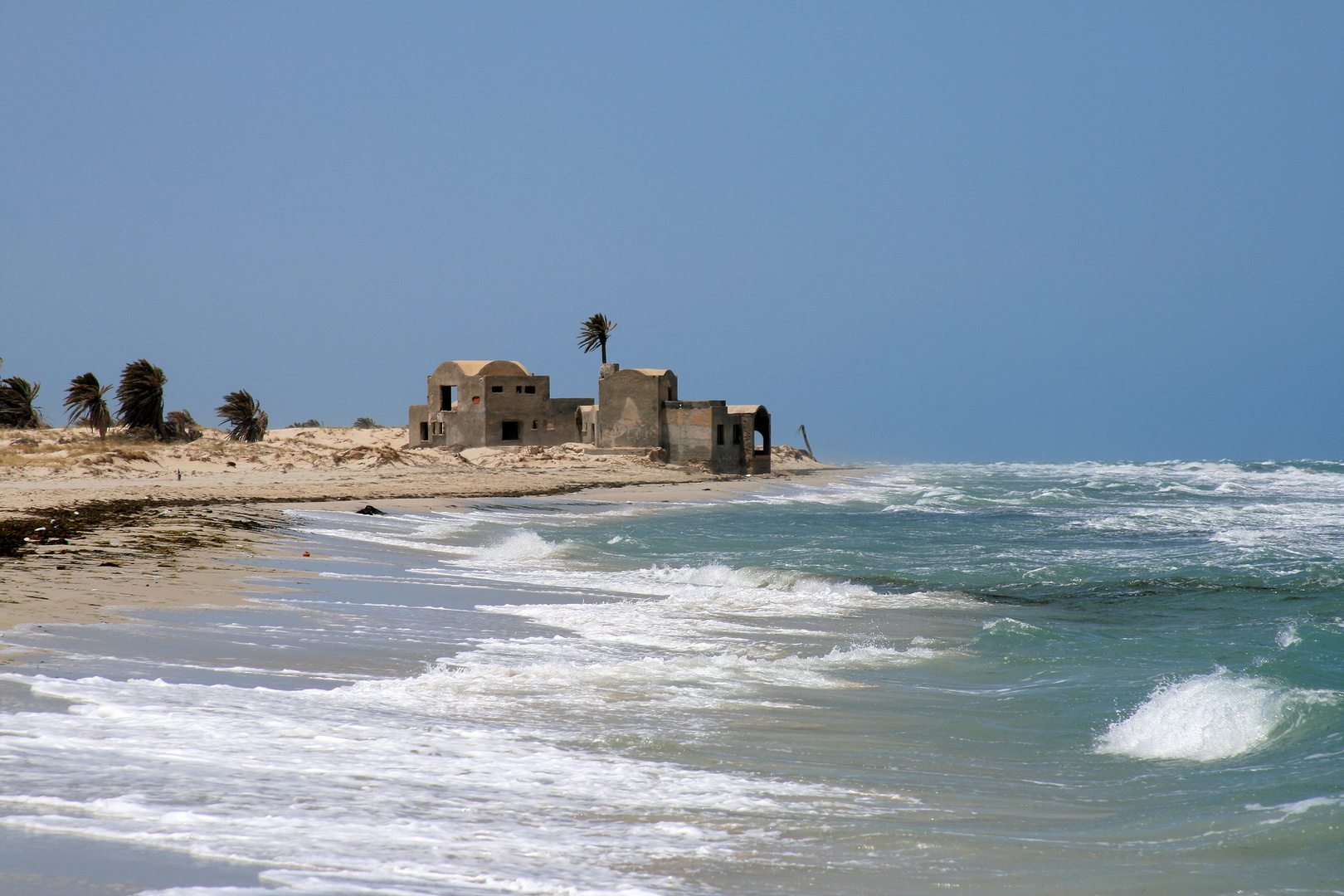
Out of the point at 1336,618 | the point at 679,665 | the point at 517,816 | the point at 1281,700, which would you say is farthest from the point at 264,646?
the point at 1336,618

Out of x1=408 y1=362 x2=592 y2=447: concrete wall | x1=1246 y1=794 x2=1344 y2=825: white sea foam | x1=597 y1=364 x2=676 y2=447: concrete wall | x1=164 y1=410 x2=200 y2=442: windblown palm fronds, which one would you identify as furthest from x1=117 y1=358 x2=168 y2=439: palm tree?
x1=1246 y1=794 x2=1344 y2=825: white sea foam

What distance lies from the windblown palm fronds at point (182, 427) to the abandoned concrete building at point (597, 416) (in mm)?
10800

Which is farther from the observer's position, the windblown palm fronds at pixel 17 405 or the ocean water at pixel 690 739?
the windblown palm fronds at pixel 17 405

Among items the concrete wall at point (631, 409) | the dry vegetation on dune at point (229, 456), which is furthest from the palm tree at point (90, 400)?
the concrete wall at point (631, 409)

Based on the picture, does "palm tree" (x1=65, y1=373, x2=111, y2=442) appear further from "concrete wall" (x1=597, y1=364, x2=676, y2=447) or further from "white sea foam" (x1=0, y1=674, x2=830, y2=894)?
"white sea foam" (x1=0, y1=674, x2=830, y2=894)

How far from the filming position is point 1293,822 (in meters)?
5.07

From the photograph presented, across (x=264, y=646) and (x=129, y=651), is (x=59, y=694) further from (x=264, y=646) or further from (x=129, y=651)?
(x=264, y=646)

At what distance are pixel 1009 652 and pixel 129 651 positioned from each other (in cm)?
735

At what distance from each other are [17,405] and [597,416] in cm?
2738

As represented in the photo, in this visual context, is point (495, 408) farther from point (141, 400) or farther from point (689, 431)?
point (141, 400)

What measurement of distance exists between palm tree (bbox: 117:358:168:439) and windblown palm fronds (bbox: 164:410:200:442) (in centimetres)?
95

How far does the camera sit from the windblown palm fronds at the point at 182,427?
4371cm

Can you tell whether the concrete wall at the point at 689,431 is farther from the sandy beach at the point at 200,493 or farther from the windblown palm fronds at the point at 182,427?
the windblown palm fronds at the point at 182,427

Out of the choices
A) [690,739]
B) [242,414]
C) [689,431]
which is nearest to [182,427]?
[242,414]
